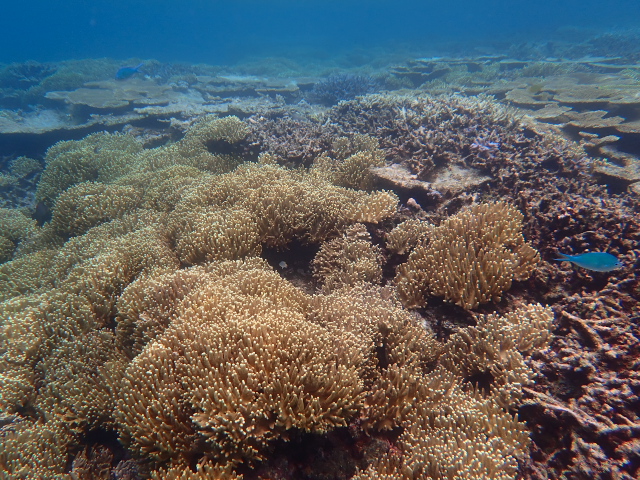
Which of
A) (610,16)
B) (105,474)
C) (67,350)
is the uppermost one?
(610,16)

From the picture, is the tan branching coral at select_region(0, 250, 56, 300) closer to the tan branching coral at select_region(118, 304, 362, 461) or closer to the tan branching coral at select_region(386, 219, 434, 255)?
the tan branching coral at select_region(118, 304, 362, 461)

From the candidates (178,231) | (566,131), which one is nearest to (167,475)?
(178,231)

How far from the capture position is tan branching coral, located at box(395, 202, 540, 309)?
389 centimetres

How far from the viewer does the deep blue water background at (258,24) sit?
6211cm

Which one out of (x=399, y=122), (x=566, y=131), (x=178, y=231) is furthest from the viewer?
(x=566, y=131)

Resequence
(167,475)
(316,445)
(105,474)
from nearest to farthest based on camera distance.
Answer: (167,475), (316,445), (105,474)

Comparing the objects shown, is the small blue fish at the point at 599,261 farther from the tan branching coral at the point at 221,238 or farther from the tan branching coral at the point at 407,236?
the tan branching coral at the point at 221,238

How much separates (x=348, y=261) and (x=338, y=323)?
1.46m

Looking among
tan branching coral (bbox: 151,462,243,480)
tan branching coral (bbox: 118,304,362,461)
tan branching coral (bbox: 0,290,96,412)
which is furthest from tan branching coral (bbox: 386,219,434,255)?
tan branching coral (bbox: 0,290,96,412)

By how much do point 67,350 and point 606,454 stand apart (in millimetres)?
5877

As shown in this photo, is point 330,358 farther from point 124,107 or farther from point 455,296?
point 124,107

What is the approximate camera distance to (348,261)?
4.85 metres

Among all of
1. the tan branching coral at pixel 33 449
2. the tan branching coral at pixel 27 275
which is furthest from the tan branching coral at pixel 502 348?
the tan branching coral at pixel 27 275

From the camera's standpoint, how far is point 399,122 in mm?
9148
